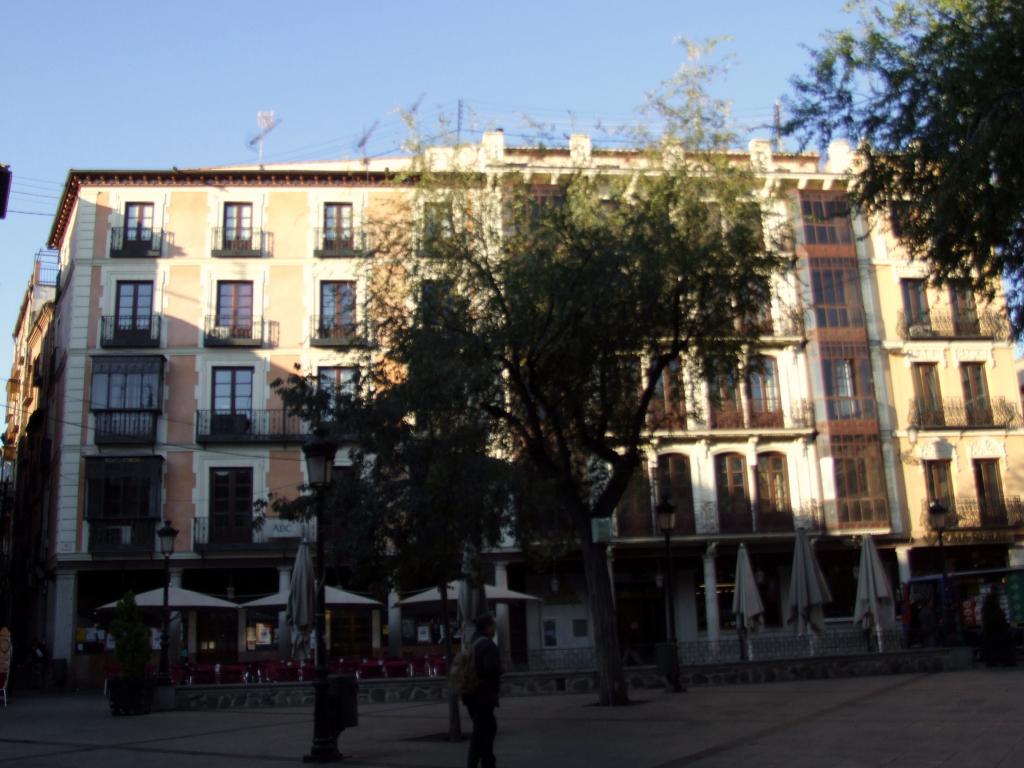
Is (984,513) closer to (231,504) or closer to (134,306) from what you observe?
(231,504)

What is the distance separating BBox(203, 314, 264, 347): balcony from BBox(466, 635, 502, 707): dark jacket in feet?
81.9

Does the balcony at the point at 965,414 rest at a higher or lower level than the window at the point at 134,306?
lower

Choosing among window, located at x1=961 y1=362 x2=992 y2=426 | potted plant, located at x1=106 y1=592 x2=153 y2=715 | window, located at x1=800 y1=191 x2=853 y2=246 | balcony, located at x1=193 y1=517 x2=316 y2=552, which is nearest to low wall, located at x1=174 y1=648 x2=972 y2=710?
potted plant, located at x1=106 y1=592 x2=153 y2=715

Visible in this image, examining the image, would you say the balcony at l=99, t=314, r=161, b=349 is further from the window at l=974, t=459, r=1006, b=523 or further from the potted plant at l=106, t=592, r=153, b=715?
the window at l=974, t=459, r=1006, b=523

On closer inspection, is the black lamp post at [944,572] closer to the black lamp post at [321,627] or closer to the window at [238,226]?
the black lamp post at [321,627]

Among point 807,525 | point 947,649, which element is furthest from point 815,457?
point 947,649

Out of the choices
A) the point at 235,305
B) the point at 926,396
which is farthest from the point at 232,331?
the point at 926,396

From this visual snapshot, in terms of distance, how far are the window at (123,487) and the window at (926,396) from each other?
2504cm

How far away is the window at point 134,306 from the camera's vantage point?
33.2 metres

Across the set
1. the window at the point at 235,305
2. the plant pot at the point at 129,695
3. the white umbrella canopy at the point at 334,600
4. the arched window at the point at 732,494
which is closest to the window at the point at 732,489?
the arched window at the point at 732,494

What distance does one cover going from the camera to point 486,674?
9773 mm

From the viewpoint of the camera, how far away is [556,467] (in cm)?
1756

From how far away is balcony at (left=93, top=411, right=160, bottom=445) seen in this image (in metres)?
31.9

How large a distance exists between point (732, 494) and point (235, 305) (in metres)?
17.6
